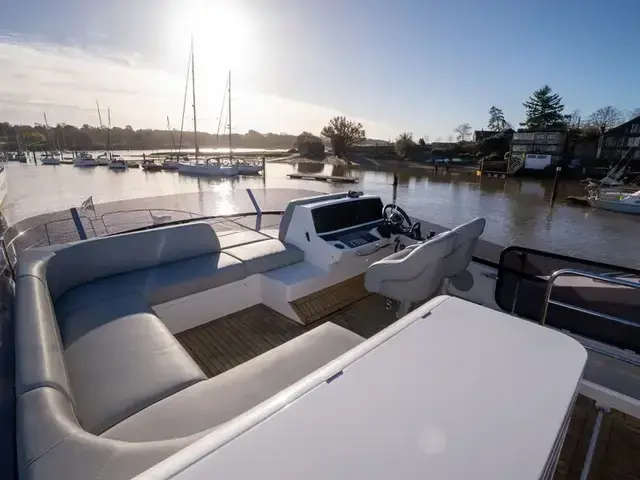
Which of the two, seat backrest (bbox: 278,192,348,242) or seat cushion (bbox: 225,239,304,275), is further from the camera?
seat backrest (bbox: 278,192,348,242)

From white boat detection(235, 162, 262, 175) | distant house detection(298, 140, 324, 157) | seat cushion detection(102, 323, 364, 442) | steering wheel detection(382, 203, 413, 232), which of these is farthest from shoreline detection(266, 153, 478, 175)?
seat cushion detection(102, 323, 364, 442)

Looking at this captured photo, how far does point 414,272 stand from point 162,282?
2.47 meters

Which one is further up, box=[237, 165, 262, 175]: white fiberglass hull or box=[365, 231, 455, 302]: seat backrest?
box=[365, 231, 455, 302]: seat backrest

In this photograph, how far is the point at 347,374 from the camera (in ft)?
3.42

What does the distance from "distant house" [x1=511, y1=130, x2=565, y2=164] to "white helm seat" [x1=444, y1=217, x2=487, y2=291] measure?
44.3m

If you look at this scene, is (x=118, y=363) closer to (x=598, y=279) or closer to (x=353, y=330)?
(x=353, y=330)

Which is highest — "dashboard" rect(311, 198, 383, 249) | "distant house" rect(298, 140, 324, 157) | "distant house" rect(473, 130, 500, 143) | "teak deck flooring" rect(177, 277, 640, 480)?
"distant house" rect(473, 130, 500, 143)

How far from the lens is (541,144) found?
134 feet

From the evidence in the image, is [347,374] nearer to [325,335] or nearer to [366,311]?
[325,335]

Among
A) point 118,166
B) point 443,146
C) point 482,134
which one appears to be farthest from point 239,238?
point 443,146

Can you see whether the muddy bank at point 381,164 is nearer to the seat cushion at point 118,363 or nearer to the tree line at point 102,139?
the tree line at point 102,139

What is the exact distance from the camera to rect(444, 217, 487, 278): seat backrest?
139 inches

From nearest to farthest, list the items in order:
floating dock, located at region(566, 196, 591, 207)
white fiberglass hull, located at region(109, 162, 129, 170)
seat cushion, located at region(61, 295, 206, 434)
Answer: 1. seat cushion, located at region(61, 295, 206, 434)
2. floating dock, located at region(566, 196, 591, 207)
3. white fiberglass hull, located at region(109, 162, 129, 170)

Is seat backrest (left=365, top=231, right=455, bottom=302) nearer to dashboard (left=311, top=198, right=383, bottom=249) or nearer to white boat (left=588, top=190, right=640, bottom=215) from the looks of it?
dashboard (left=311, top=198, right=383, bottom=249)
